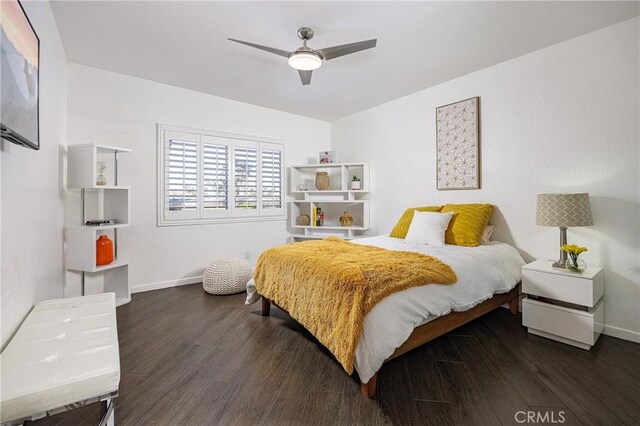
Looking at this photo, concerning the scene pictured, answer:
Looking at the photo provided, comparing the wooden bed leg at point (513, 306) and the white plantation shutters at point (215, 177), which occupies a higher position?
the white plantation shutters at point (215, 177)

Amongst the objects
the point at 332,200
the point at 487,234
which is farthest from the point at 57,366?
the point at 332,200

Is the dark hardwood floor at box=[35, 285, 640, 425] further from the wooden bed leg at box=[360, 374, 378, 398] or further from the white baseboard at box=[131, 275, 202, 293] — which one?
the white baseboard at box=[131, 275, 202, 293]

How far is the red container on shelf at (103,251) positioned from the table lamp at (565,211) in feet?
13.8

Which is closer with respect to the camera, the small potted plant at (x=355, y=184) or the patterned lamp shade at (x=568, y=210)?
the patterned lamp shade at (x=568, y=210)

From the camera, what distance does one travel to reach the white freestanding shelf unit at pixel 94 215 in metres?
2.81

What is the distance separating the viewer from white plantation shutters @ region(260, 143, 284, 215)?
15.0ft

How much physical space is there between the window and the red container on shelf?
0.65m

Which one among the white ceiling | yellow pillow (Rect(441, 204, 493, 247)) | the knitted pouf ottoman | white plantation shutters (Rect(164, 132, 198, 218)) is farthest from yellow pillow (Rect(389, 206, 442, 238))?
white plantation shutters (Rect(164, 132, 198, 218))

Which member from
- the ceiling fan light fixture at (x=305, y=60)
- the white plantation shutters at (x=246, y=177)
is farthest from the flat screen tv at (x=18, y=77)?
the white plantation shutters at (x=246, y=177)

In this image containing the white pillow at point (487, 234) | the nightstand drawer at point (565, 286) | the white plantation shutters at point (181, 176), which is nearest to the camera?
the nightstand drawer at point (565, 286)

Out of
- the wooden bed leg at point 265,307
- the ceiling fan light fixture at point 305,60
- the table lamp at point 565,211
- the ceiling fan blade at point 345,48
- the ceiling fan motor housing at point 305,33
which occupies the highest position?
the ceiling fan motor housing at point 305,33

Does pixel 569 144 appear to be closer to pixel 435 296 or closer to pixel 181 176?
pixel 435 296

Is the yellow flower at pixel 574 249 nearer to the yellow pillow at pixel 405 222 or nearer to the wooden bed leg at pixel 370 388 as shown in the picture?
the yellow pillow at pixel 405 222

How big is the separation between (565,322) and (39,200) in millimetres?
3920
